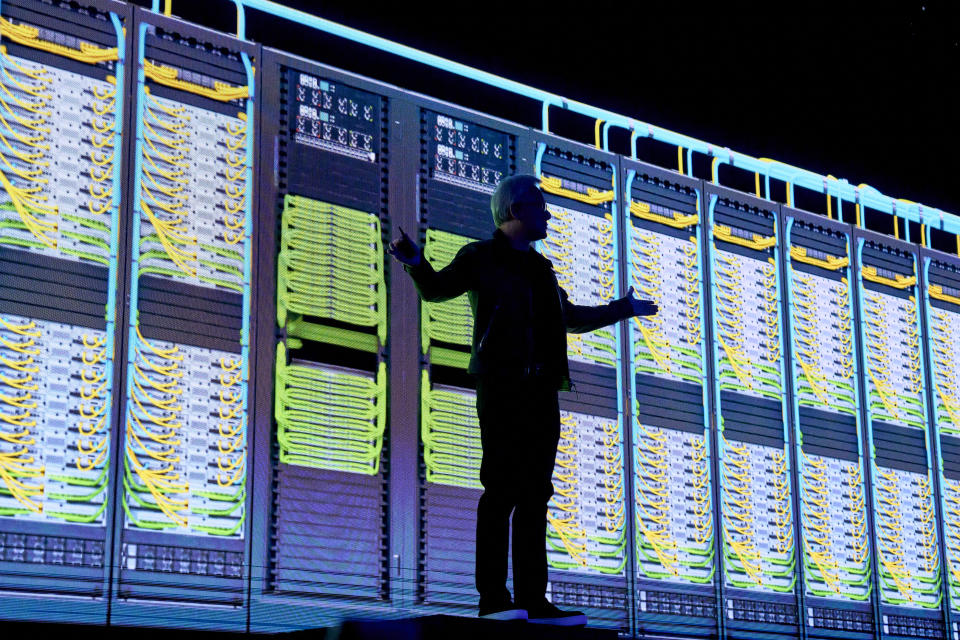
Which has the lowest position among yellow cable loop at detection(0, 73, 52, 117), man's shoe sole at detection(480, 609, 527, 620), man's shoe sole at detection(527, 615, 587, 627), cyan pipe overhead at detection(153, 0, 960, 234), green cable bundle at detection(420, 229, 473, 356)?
man's shoe sole at detection(527, 615, 587, 627)

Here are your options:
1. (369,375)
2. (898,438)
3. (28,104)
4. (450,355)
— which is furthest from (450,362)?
(898,438)

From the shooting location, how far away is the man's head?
13.0ft

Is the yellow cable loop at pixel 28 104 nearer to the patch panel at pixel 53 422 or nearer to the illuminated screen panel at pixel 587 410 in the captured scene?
the patch panel at pixel 53 422

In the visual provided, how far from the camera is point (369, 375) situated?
4.59m

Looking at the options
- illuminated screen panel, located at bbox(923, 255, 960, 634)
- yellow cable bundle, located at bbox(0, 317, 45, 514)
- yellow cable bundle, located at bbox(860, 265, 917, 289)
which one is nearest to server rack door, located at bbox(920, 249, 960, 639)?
illuminated screen panel, located at bbox(923, 255, 960, 634)

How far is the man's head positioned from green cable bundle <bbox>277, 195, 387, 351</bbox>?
82cm

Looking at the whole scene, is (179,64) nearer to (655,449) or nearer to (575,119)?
(575,119)

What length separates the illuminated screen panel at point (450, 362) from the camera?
4.66 metres

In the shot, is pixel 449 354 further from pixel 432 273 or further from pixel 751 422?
pixel 751 422

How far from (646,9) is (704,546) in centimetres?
238

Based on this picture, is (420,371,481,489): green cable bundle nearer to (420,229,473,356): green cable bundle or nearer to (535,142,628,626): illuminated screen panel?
(420,229,473,356): green cable bundle

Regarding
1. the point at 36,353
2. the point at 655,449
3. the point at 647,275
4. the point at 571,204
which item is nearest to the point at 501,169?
the point at 571,204

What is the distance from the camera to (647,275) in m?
5.57

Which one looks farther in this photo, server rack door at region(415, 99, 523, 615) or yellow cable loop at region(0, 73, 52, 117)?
server rack door at region(415, 99, 523, 615)
